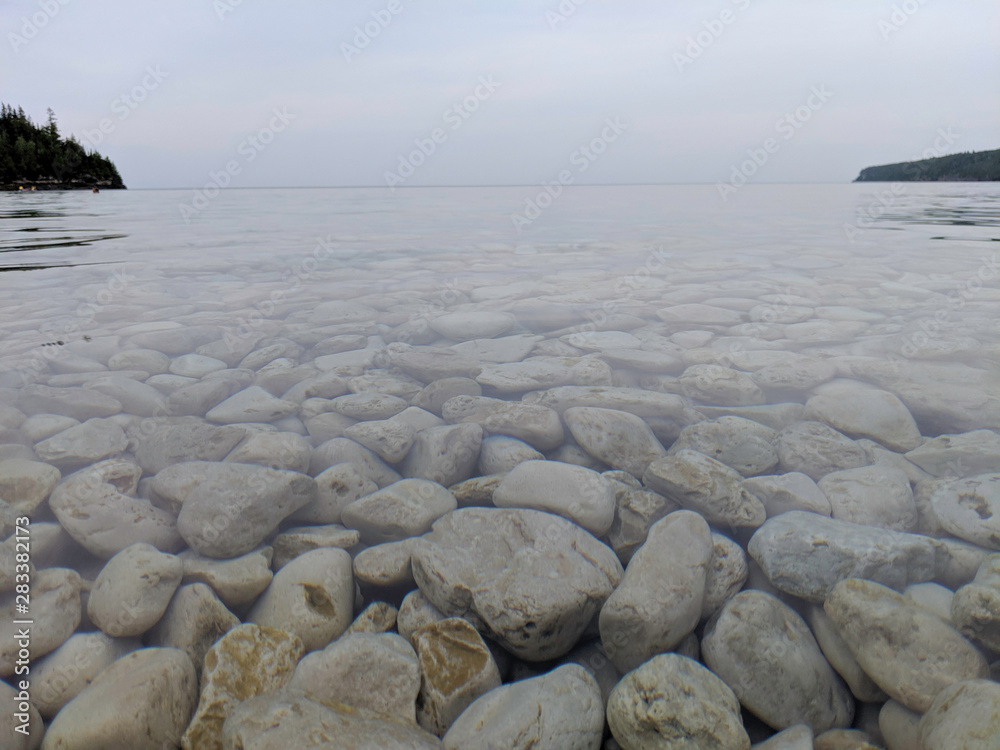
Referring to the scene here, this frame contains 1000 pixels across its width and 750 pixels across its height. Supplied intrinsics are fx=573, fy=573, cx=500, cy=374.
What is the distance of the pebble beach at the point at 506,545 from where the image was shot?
1.38m

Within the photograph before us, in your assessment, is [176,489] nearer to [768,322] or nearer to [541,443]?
[541,443]

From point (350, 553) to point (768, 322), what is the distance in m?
3.76

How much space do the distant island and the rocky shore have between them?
77.0 m

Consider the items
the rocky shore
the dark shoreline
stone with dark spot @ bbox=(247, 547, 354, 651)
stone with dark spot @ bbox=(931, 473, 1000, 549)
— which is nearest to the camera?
the rocky shore

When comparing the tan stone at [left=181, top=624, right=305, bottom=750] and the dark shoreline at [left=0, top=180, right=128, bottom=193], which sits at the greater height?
the dark shoreline at [left=0, top=180, right=128, bottom=193]

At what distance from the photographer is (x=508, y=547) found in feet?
5.98

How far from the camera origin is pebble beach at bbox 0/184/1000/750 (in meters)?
1.38

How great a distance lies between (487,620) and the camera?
5.24 feet

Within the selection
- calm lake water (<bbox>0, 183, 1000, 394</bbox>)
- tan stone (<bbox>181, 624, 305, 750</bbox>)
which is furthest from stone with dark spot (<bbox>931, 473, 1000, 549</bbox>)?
tan stone (<bbox>181, 624, 305, 750</bbox>)

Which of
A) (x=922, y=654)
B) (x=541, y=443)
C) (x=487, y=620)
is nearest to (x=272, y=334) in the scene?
(x=541, y=443)

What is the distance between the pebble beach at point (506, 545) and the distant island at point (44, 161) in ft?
252

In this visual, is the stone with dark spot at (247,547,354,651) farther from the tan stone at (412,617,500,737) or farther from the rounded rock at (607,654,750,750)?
the rounded rock at (607,654,750,750)

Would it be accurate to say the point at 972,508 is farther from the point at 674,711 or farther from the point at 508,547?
the point at 508,547

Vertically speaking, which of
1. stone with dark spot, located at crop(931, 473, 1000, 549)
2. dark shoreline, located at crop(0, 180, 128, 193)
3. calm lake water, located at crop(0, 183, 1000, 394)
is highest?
dark shoreline, located at crop(0, 180, 128, 193)
